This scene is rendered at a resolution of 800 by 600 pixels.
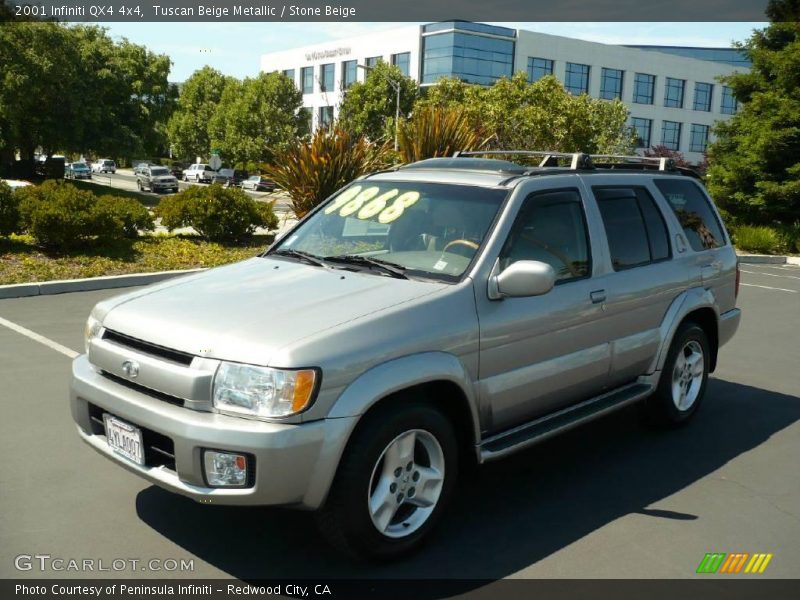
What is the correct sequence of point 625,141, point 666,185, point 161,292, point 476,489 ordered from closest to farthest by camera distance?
point 161,292, point 476,489, point 666,185, point 625,141

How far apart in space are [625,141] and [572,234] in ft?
168

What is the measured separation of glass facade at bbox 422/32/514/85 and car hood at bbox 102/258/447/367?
60.6m

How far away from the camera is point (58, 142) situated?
43469mm

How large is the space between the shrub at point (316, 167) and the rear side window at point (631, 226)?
371 inches

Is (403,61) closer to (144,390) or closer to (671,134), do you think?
(671,134)

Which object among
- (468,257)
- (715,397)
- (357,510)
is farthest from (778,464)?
(357,510)

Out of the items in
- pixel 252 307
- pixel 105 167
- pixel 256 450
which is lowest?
pixel 256 450

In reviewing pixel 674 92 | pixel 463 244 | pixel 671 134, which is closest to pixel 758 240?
pixel 463 244

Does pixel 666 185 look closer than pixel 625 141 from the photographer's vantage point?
Yes

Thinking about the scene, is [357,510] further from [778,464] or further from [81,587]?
[778,464]

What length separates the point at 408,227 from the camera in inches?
185

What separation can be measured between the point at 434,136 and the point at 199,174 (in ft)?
199

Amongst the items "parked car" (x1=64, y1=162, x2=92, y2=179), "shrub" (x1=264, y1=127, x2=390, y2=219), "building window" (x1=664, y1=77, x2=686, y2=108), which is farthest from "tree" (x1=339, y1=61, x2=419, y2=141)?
"shrub" (x1=264, y1=127, x2=390, y2=219)

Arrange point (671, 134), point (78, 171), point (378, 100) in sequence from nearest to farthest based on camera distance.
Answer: point (378, 100), point (78, 171), point (671, 134)
